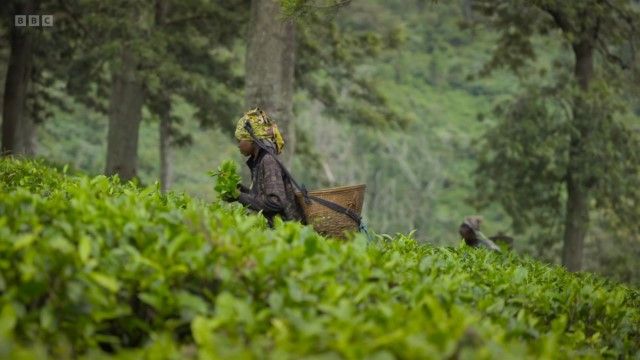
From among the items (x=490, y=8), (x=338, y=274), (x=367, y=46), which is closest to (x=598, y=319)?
(x=338, y=274)

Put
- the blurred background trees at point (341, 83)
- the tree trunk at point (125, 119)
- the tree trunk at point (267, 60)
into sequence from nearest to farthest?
1. the tree trunk at point (267, 60)
2. the blurred background trees at point (341, 83)
3. the tree trunk at point (125, 119)

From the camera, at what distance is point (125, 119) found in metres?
16.8

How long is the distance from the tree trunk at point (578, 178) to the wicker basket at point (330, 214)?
41.6 feet

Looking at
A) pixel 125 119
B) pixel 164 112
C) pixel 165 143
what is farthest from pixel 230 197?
pixel 165 143

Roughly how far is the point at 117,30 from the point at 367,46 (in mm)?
6752

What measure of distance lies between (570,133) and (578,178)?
960mm

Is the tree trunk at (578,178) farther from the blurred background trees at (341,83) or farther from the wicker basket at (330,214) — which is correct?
the wicker basket at (330,214)

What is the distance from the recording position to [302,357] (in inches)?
109

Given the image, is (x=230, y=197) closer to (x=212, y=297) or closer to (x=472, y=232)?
(x=212, y=297)

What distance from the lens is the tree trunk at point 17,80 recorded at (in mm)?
17375

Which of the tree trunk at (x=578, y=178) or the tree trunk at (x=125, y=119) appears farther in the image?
the tree trunk at (x=578, y=178)

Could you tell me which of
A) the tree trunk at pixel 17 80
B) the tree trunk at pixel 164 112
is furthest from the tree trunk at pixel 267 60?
the tree trunk at pixel 17 80

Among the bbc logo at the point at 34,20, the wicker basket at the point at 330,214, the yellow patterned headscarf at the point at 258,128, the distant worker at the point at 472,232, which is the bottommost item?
the distant worker at the point at 472,232

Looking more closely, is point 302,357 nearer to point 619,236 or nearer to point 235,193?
point 235,193
